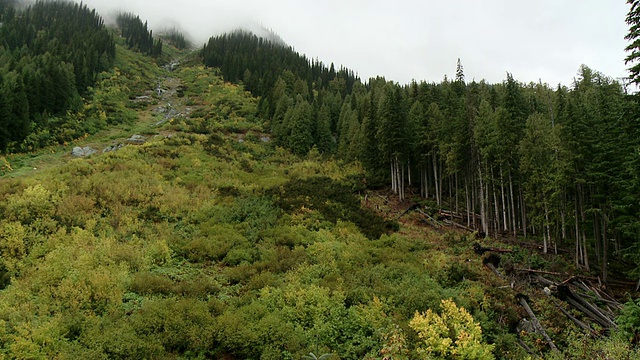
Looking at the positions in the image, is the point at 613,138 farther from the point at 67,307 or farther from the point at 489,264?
the point at 67,307

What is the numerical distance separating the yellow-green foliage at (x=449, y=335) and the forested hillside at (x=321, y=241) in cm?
7

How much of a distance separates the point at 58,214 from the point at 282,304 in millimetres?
13687

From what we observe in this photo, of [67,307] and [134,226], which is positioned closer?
[67,307]

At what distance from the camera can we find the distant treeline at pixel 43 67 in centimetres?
4169

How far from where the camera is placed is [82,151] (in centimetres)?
4141

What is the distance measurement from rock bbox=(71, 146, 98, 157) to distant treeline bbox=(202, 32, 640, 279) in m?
27.9

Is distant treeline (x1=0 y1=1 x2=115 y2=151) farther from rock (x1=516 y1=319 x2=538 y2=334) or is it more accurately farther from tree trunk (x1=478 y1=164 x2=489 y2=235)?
tree trunk (x1=478 y1=164 x2=489 y2=235)

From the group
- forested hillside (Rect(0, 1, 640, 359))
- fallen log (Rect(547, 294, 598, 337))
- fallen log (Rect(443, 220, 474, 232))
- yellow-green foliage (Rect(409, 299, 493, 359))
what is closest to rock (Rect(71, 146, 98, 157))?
forested hillside (Rect(0, 1, 640, 359))

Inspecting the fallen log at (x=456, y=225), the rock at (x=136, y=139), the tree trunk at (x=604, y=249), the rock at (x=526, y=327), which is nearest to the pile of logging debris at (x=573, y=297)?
the rock at (x=526, y=327)

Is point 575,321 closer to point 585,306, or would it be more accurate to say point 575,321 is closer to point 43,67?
point 585,306

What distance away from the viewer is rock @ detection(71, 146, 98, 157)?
4041 cm

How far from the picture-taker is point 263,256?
17375 mm

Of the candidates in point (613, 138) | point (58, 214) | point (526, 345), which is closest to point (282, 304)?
point (526, 345)

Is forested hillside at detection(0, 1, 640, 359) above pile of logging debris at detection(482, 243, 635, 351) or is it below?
above
